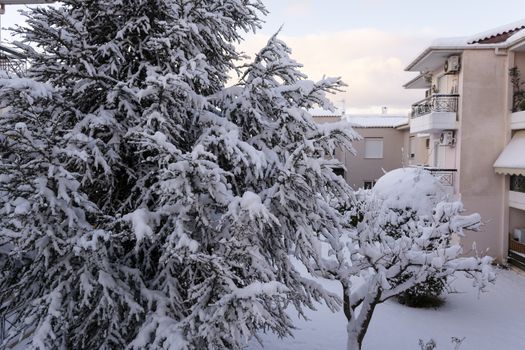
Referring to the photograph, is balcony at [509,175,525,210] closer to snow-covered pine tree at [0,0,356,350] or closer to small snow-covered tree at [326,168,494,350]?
small snow-covered tree at [326,168,494,350]

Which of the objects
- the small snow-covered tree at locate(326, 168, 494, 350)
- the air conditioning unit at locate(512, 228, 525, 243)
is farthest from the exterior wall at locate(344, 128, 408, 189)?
the small snow-covered tree at locate(326, 168, 494, 350)

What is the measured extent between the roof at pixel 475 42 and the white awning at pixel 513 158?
353 cm

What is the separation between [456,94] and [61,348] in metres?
16.9

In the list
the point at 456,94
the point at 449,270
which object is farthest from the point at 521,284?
the point at 449,270

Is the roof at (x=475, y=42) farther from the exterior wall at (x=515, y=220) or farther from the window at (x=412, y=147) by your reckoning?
the window at (x=412, y=147)

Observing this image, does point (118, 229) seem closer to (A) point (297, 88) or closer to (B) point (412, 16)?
(A) point (297, 88)

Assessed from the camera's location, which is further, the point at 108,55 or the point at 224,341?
the point at 108,55

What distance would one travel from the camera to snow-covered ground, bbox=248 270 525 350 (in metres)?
10.6

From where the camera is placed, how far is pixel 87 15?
652 centimetres

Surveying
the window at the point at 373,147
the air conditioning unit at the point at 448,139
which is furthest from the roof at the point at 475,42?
the window at the point at 373,147

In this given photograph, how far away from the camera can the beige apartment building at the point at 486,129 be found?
1723 cm

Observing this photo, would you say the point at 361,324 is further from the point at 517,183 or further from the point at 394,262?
the point at 517,183

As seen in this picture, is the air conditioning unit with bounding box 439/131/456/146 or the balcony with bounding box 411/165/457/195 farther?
the air conditioning unit with bounding box 439/131/456/146

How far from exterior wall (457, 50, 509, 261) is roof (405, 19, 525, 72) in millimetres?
298
